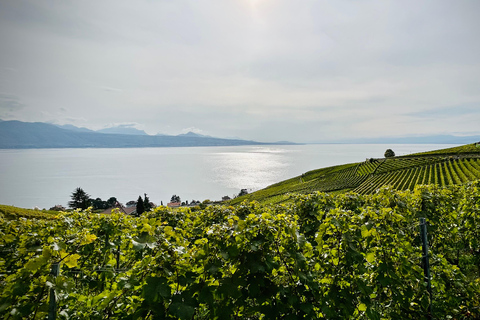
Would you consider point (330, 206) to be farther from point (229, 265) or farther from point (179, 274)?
point (179, 274)

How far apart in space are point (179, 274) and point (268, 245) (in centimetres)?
102

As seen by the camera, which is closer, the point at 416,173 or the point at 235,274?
the point at 235,274

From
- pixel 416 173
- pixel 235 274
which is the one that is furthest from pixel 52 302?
pixel 416 173

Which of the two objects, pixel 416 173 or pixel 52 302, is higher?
pixel 52 302

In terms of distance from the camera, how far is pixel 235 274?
8.43 feet

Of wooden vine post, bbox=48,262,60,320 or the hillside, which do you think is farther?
the hillside

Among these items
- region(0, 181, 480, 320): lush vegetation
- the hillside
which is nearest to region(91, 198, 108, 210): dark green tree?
the hillside

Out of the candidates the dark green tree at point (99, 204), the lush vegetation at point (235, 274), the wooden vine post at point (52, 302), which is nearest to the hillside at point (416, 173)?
the lush vegetation at point (235, 274)

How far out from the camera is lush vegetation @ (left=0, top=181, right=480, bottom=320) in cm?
227

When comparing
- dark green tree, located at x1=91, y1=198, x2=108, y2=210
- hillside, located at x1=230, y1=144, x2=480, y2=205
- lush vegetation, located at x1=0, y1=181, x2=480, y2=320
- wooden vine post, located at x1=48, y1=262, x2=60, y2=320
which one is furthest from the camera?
dark green tree, located at x1=91, y1=198, x2=108, y2=210

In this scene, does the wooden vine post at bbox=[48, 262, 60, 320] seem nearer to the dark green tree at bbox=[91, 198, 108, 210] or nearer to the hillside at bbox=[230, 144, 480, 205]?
the hillside at bbox=[230, 144, 480, 205]

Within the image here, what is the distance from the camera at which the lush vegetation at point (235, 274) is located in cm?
227

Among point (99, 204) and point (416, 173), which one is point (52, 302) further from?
point (99, 204)

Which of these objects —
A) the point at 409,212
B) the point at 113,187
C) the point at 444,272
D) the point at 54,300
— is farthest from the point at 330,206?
the point at 113,187
